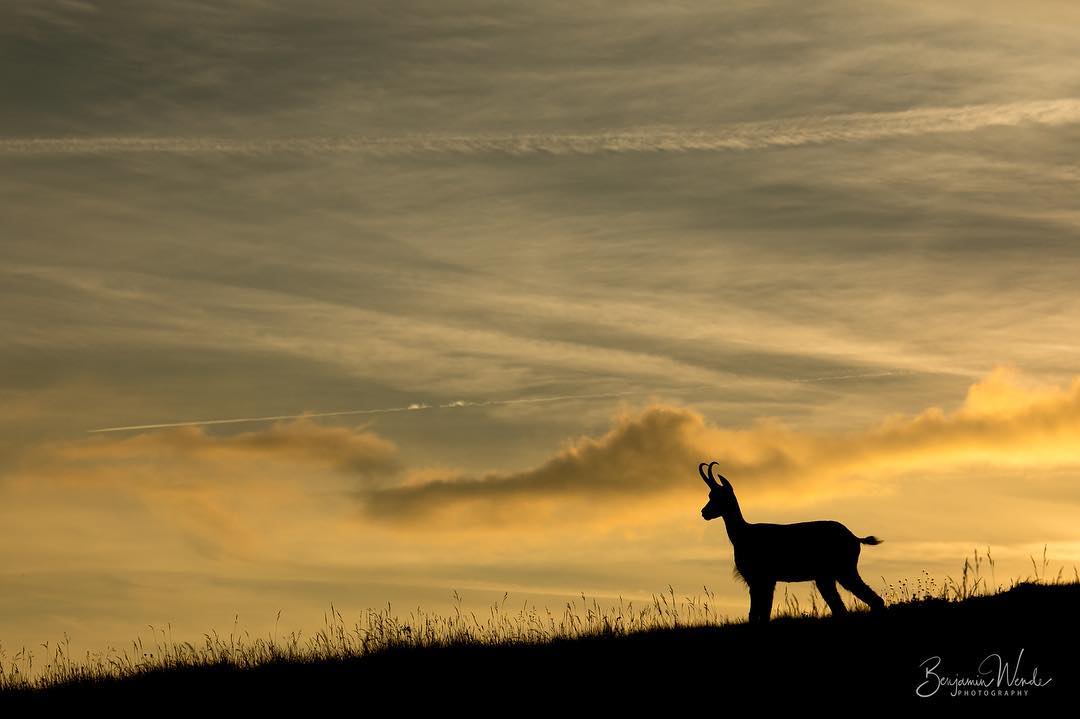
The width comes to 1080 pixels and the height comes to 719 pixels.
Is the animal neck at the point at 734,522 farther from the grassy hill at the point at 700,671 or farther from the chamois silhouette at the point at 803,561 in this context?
the grassy hill at the point at 700,671

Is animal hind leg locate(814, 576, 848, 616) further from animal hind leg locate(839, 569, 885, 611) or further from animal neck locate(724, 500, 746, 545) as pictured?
animal neck locate(724, 500, 746, 545)

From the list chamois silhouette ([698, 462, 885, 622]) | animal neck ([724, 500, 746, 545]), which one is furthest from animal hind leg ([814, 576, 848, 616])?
animal neck ([724, 500, 746, 545])

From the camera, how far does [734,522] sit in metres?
24.2

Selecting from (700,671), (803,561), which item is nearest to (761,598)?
(803,561)

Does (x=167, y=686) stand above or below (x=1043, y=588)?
below

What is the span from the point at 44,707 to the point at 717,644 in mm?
11087

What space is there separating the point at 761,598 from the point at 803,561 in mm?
1023

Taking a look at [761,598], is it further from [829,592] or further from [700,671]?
[700,671]

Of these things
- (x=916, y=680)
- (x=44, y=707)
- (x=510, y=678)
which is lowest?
(x=44, y=707)

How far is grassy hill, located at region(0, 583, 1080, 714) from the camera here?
1664cm

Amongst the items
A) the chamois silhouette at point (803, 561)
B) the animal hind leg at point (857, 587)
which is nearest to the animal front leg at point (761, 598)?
the chamois silhouette at point (803, 561)

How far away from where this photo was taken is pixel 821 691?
54.6ft

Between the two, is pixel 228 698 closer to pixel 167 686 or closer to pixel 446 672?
pixel 167 686

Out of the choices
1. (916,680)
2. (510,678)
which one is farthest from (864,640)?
(510,678)
